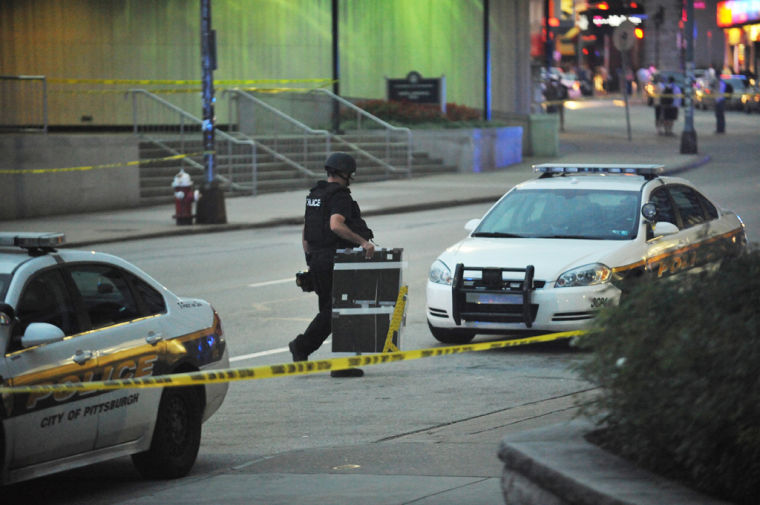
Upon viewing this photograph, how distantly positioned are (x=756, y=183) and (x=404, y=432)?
79.7ft

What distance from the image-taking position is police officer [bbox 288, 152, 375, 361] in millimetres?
11523

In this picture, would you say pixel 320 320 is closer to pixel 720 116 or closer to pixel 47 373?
pixel 47 373

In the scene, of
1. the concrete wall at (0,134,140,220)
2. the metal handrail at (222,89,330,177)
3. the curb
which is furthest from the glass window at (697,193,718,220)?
the metal handrail at (222,89,330,177)

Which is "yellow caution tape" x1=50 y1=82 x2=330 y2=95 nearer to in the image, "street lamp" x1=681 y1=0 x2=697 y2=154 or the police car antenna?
"street lamp" x1=681 y1=0 x2=697 y2=154

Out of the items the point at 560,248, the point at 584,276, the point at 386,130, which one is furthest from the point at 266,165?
the point at 584,276

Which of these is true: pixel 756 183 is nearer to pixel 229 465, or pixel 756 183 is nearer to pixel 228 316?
pixel 228 316

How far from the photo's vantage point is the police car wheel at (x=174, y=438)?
7.99 m

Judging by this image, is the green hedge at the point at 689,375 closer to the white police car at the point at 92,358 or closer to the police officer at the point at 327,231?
the white police car at the point at 92,358

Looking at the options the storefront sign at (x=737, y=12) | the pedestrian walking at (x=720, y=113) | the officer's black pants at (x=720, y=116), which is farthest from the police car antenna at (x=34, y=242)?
the storefront sign at (x=737, y=12)

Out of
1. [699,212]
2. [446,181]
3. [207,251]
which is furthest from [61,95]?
[699,212]

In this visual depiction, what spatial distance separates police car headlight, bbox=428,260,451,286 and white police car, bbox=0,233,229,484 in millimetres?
4161

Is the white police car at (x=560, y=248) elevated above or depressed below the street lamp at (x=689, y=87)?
below

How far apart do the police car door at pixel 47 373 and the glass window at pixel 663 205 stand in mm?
7476

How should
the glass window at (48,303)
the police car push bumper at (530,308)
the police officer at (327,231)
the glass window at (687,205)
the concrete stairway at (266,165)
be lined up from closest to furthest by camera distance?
1. the glass window at (48,303)
2. the police officer at (327,231)
3. the police car push bumper at (530,308)
4. the glass window at (687,205)
5. the concrete stairway at (266,165)
